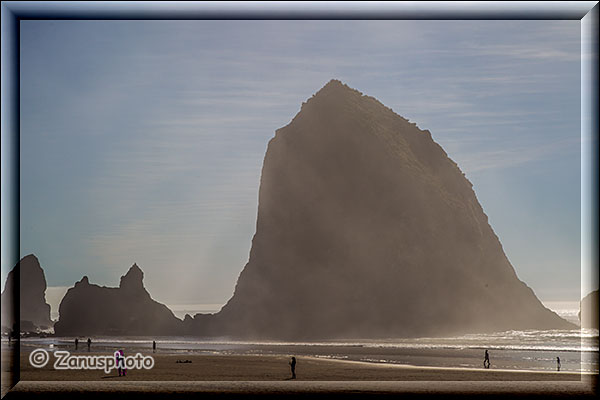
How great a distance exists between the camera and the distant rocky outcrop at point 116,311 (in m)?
15.6

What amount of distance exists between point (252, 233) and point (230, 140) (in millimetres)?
2772

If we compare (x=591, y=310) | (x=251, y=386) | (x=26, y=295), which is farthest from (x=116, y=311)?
(x=591, y=310)

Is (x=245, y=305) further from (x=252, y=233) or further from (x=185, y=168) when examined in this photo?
(x=185, y=168)

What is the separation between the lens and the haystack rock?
2805cm

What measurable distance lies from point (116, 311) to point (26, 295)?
7714 mm

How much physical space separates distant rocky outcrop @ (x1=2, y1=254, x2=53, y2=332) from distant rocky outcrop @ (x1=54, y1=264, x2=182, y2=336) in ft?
2.17

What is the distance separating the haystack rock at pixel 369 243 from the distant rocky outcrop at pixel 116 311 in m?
4.64

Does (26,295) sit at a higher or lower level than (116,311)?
higher

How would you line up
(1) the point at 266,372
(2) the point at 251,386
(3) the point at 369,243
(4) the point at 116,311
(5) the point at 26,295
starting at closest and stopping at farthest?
1. (2) the point at 251,386
2. (5) the point at 26,295
3. (1) the point at 266,372
4. (4) the point at 116,311
5. (3) the point at 369,243

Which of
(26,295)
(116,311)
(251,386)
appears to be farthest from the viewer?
(116,311)

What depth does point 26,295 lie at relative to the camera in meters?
12.7

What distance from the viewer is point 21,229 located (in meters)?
11.9

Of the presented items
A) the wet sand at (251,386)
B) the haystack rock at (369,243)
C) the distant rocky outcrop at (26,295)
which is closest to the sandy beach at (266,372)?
the wet sand at (251,386)

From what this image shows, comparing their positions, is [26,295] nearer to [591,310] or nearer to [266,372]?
[266,372]
